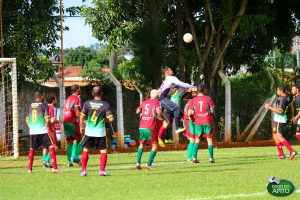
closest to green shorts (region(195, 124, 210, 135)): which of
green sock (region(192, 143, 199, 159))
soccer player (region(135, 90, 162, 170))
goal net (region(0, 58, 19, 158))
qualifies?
green sock (region(192, 143, 199, 159))

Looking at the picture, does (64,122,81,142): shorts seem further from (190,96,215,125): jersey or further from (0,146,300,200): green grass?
(190,96,215,125): jersey

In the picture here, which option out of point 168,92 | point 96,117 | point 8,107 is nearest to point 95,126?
point 96,117

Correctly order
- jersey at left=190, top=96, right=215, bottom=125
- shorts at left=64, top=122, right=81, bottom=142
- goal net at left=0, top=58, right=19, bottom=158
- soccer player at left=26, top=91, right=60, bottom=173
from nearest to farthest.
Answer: soccer player at left=26, top=91, right=60, bottom=173 → jersey at left=190, top=96, right=215, bottom=125 → shorts at left=64, top=122, right=81, bottom=142 → goal net at left=0, top=58, right=19, bottom=158

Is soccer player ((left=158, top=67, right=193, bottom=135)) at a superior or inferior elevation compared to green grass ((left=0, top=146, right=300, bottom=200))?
superior

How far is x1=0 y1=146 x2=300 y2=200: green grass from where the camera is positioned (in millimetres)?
14852

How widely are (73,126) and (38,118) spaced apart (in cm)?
236

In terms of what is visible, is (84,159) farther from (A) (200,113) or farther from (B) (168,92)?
(B) (168,92)

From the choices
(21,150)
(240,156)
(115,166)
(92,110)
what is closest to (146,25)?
(21,150)

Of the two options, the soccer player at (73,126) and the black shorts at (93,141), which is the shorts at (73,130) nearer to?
the soccer player at (73,126)

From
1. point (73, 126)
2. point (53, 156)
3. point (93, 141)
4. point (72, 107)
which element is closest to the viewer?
point (93, 141)

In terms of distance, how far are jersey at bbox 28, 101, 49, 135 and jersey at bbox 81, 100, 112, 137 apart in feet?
5.74

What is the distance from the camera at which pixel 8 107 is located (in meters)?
30.3

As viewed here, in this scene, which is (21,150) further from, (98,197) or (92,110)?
(98,197)

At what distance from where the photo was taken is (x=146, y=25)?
3394cm
